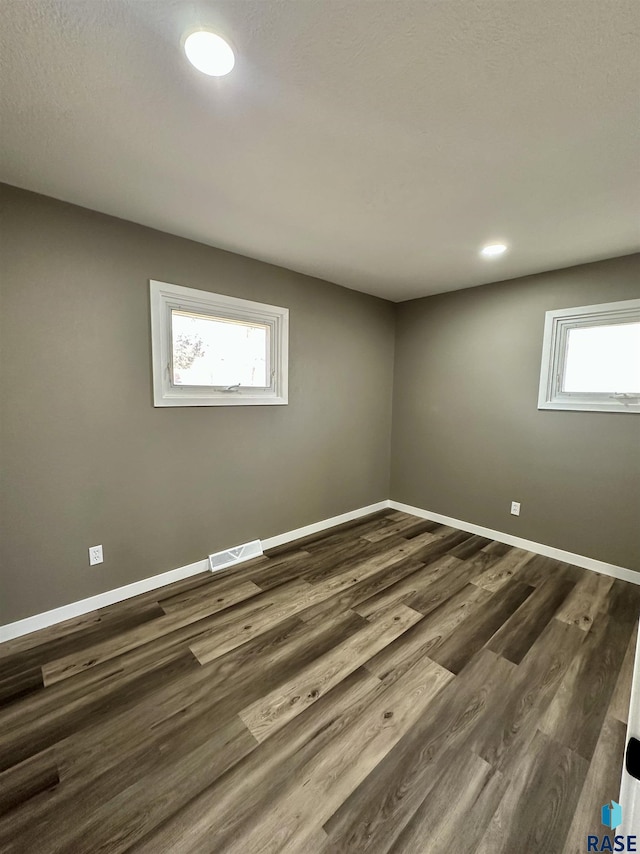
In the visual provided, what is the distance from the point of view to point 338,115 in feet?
4.24

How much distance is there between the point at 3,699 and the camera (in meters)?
1.55

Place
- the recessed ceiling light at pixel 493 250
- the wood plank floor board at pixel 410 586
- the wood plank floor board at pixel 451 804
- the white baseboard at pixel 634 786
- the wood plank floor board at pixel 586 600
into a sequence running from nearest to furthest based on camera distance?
the white baseboard at pixel 634 786 → the wood plank floor board at pixel 451 804 → the wood plank floor board at pixel 586 600 → the wood plank floor board at pixel 410 586 → the recessed ceiling light at pixel 493 250

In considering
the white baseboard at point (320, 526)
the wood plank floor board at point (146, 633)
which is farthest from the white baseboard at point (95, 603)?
the white baseboard at point (320, 526)

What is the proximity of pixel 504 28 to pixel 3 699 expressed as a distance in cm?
316

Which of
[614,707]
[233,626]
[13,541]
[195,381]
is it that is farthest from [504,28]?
[13,541]

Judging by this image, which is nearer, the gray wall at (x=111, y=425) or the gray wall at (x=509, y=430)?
the gray wall at (x=111, y=425)

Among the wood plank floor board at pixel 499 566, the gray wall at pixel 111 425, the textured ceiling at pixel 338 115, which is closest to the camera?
the textured ceiling at pixel 338 115

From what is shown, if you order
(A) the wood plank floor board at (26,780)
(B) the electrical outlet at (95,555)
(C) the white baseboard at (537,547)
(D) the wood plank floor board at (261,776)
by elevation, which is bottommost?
(A) the wood plank floor board at (26,780)

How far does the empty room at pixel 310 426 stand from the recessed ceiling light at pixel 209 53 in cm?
2

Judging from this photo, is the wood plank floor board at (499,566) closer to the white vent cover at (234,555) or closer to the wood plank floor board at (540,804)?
the wood plank floor board at (540,804)

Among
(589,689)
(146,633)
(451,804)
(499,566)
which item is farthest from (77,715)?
(499,566)

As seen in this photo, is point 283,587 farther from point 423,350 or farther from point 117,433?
point 423,350

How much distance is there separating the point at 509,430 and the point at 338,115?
2843 mm

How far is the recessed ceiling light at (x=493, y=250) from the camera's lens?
2402 mm
